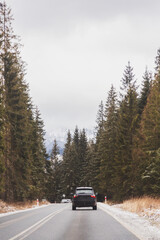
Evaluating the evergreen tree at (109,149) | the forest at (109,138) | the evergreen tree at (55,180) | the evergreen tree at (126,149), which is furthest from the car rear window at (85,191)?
the evergreen tree at (55,180)

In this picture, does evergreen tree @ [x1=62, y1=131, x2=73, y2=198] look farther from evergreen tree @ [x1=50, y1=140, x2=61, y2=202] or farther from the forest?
the forest

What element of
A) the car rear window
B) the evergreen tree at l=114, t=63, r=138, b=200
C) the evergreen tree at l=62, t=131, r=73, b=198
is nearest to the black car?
the car rear window

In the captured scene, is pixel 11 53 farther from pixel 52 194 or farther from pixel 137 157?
pixel 52 194

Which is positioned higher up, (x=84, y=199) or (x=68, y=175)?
Answer: (x=68, y=175)

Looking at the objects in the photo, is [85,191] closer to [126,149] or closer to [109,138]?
[126,149]

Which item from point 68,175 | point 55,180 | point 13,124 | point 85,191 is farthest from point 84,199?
point 55,180

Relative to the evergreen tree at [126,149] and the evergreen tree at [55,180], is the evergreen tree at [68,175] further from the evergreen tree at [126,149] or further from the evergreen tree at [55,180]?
the evergreen tree at [126,149]

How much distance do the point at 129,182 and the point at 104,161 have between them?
16.0 metres

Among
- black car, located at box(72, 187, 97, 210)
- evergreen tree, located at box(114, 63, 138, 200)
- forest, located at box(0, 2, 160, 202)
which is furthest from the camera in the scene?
evergreen tree, located at box(114, 63, 138, 200)

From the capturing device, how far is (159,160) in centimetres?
2694

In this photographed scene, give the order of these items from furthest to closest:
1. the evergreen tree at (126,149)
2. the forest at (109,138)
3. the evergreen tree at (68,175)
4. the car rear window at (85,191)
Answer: the evergreen tree at (68,175) < the evergreen tree at (126,149) < the forest at (109,138) < the car rear window at (85,191)

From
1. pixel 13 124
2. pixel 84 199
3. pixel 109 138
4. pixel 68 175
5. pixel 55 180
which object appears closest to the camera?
pixel 84 199

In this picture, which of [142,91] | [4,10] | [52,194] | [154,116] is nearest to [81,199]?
[154,116]

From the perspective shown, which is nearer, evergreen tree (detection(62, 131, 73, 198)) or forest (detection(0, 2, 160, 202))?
forest (detection(0, 2, 160, 202))
